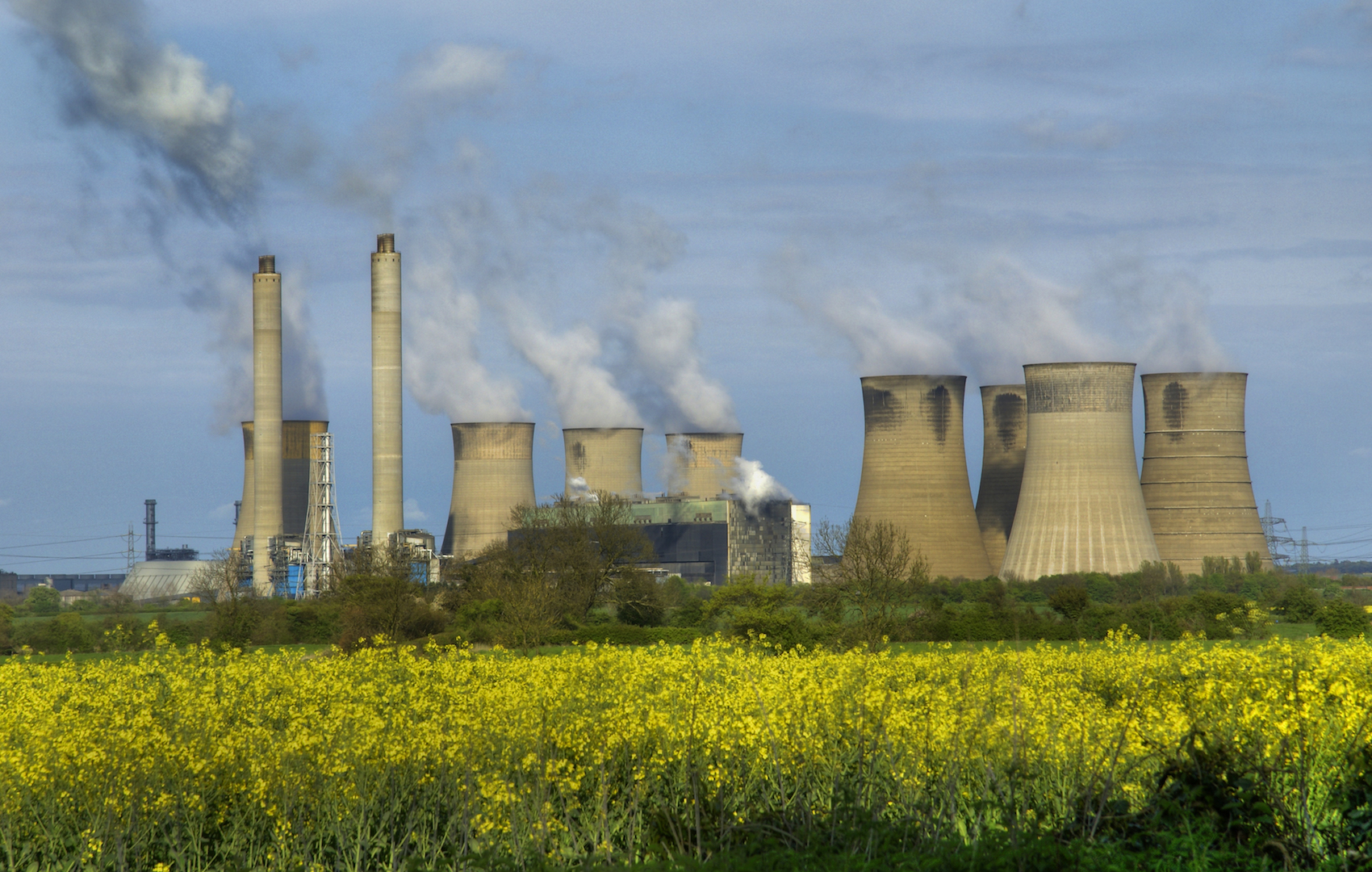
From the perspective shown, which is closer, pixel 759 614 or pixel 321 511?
pixel 759 614

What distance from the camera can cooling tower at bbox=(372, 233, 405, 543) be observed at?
36906 millimetres

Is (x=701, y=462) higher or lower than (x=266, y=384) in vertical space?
lower

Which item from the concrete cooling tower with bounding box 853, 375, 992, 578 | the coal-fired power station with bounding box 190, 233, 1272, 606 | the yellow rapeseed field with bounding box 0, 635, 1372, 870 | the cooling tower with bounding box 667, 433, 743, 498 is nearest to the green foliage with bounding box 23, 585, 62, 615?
the coal-fired power station with bounding box 190, 233, 1272, 606

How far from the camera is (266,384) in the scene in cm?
3950

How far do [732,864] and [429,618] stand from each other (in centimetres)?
1811

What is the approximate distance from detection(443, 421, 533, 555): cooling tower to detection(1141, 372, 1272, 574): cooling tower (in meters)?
18.2

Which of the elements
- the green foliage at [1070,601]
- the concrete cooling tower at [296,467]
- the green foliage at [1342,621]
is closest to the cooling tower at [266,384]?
the concrete cooling tower at [296,467]

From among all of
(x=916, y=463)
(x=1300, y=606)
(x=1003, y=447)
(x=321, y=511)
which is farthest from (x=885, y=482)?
(x=321, y=511)

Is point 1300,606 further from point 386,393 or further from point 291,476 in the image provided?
point 291,476

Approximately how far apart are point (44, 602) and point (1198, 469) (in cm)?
3429

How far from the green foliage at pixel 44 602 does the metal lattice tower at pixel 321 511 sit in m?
7.30

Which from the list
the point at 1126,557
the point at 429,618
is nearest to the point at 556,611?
the point at 429,618

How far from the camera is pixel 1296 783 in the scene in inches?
201

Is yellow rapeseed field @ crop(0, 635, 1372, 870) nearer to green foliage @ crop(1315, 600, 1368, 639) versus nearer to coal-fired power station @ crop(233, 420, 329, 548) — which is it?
green foliage @ crop(1315, 600, 1368, 639)
